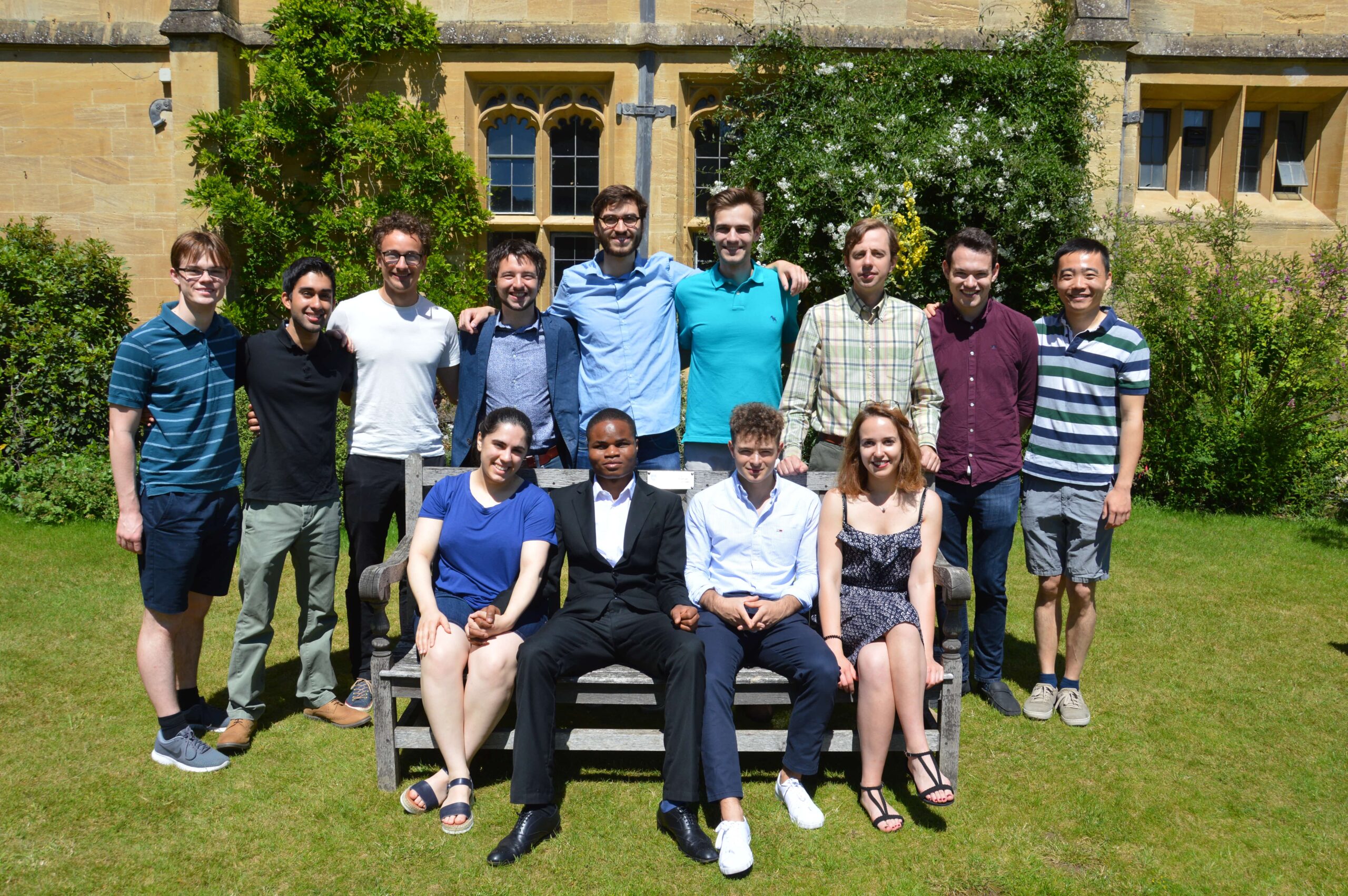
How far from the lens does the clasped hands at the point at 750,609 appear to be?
3764mm

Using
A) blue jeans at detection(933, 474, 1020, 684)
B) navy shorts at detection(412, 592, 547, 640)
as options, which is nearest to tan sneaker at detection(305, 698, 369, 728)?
navy shorts at detection(412, 592, 547, 640)

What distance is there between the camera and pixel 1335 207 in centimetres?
→ 986

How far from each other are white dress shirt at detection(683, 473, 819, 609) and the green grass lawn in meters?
0.79

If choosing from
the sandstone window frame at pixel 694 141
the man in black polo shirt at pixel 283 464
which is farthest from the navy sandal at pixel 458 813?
the sandstone window frame at pixel 694 141

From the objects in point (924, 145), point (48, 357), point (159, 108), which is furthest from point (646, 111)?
point (48, 357)

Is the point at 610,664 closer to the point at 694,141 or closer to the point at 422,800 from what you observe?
the point at 422,800

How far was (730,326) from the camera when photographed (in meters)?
4.31

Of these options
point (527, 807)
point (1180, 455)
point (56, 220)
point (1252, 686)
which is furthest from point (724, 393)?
point (56, 220)

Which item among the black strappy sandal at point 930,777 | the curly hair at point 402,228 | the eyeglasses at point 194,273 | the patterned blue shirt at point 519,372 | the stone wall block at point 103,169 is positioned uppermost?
the stone wall block at point 103,169

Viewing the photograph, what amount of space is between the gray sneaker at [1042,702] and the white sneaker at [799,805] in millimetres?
1373

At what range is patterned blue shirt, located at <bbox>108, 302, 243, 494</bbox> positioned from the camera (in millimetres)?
3717

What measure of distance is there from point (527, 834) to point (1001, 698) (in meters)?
2.42

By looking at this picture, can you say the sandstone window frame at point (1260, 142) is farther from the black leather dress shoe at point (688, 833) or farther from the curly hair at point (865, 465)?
the black leather dress shoe at point (688, 833)

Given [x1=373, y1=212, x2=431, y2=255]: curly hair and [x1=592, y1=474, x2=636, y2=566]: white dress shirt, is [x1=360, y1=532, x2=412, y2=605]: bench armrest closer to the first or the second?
[x1=592, y1=474, x2=636, y2=566]: white dress shirt
